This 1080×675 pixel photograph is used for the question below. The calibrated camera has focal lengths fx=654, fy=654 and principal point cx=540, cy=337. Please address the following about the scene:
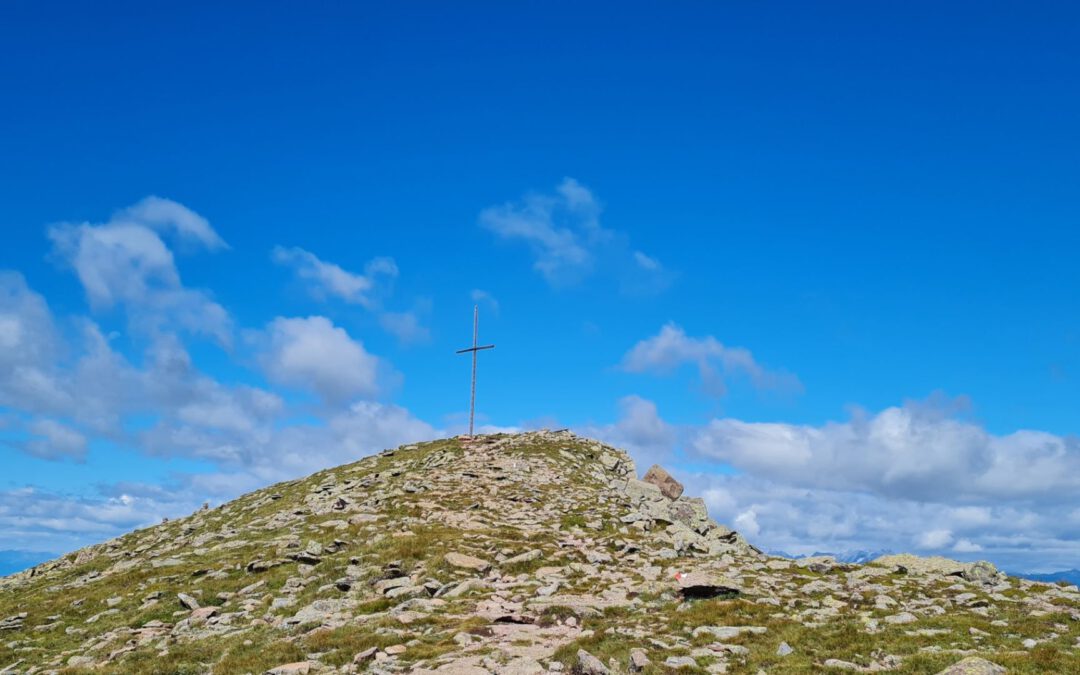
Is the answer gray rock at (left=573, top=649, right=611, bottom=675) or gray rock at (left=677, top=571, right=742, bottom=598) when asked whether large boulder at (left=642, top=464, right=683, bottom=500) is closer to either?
gray rock at (left=677, top=571, right=742, bottom=598)

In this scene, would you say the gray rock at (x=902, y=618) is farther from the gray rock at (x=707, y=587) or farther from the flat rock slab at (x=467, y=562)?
the flat rock slab at (x=467, y=562)

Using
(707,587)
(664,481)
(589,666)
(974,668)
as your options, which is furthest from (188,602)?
(664,481)

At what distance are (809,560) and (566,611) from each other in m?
14.9

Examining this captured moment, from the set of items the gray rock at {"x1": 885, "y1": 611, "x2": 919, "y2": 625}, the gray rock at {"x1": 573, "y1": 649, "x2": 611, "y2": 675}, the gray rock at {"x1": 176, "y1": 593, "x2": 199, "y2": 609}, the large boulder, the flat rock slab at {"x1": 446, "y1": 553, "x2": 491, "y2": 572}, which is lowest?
the gray rock at {"x1": 573, "y1": 649, "x2": 611, "y2": 675}

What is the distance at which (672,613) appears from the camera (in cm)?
2344

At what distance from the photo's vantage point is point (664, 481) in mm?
58156

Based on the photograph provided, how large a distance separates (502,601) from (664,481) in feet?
115

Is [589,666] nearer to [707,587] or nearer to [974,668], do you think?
[974,668]

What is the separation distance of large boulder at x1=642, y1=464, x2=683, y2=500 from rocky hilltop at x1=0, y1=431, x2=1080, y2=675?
9.18 metres

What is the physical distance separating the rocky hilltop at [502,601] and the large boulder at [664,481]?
918 centimetres

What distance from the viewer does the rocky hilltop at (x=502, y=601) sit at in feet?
61.1

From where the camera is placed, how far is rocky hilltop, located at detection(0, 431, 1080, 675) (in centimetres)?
1862

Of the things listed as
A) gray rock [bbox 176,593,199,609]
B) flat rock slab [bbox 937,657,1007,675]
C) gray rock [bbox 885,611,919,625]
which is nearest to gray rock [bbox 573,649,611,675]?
flat rock slab [bbox 937,657,1007,675]

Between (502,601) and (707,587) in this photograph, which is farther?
(502,601)
